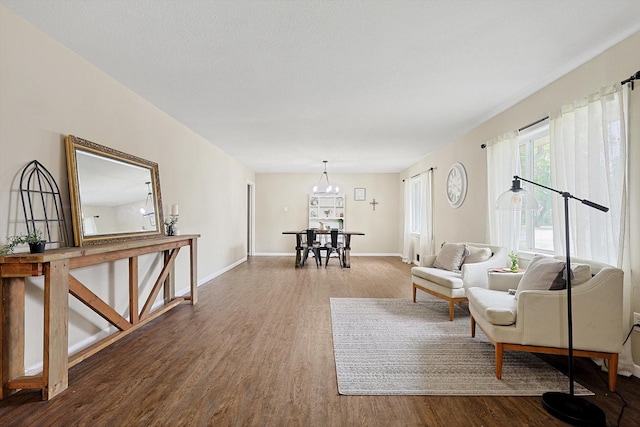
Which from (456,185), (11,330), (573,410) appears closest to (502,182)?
(456,185)

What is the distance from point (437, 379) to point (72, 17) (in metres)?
3.54

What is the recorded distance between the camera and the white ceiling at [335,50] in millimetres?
2047

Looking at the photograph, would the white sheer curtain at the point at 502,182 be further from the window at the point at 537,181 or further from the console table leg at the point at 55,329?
the console table leg at the point at 55,329

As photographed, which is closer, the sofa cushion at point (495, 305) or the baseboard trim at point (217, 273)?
the sofa cushion at point (495, 305)

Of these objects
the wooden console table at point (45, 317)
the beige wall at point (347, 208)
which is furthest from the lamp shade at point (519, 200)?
the beige wall at point (347, 208)

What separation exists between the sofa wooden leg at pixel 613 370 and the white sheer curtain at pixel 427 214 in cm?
420

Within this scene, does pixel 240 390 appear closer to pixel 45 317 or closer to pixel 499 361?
pixel 45 317

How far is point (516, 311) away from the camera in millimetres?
2271

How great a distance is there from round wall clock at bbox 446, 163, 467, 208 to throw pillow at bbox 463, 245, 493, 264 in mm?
1297

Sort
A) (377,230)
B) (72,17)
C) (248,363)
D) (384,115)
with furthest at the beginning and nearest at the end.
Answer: (377,230), (384,115), (248,363), (72,17)

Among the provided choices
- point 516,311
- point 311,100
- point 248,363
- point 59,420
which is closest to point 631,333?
point 516,311

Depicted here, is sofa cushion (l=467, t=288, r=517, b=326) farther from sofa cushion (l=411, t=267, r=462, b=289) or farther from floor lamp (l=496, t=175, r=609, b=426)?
sofa cushion (l=411, t=267, r=462, b=289)

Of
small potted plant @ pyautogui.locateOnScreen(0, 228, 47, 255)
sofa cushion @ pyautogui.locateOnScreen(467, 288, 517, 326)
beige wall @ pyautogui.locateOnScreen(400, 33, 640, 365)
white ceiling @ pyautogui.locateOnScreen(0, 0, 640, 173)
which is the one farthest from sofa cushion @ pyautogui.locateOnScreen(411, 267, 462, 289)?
small potted plant @ pyautogui.locateOnScreen(0, 228, 47, 255)

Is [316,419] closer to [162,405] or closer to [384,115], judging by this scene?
[162,405]
